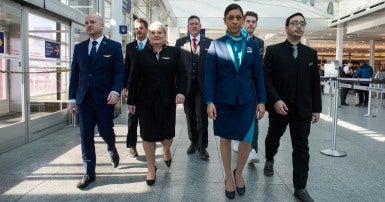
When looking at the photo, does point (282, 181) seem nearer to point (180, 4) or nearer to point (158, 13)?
point (158, 13)

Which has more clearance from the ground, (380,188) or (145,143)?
(145,143)

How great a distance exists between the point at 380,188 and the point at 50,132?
545 centimetres

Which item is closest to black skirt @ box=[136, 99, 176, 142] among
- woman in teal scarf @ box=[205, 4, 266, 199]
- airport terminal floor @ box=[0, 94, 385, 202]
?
airport terminal floor @ box=[0, 94, 385, 202]

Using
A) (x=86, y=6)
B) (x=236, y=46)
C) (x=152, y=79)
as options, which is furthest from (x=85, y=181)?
(x=86, y=6)

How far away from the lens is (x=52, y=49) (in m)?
7.26

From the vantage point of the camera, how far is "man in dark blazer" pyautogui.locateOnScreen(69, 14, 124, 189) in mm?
3750

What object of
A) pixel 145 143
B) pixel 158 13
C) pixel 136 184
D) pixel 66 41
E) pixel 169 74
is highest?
pixel 158 13

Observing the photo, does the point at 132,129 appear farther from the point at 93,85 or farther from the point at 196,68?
the point at 93,85

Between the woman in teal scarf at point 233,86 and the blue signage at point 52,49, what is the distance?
15.5ft

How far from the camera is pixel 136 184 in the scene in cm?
380

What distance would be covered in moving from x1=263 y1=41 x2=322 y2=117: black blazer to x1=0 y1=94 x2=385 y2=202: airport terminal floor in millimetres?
875

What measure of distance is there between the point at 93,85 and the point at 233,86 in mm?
1431

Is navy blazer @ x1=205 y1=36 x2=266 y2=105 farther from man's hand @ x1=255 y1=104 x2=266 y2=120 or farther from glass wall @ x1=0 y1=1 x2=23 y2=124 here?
glass wall @ x1=0 y1=1 x2=23 y2=124

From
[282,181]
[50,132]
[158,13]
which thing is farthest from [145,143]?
[158,13]
